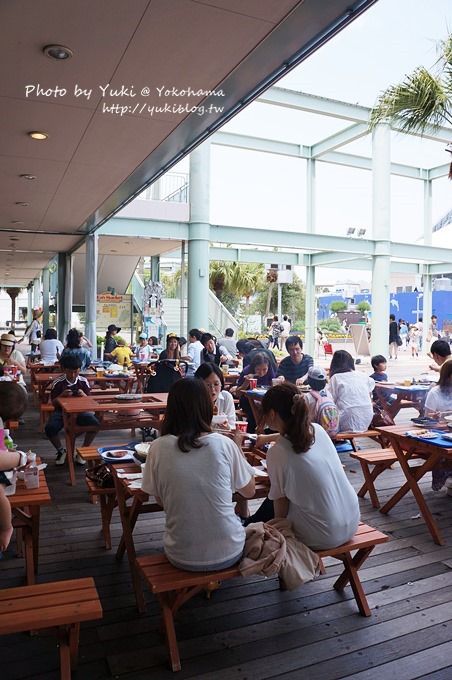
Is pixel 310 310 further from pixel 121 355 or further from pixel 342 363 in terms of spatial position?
pixel 342 363

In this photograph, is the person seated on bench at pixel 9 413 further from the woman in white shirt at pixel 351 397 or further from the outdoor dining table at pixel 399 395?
the outdoor dining table at pixel 399 395

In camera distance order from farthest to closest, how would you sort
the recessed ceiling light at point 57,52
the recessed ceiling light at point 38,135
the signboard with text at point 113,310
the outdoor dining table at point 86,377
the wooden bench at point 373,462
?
the signboard with text at point 113,310, the outdoor dining table at point 86,377, the recessed ceiling light at point 38,135, the wooden bench at point 373,462, the recessed ceiling light at point 57,52

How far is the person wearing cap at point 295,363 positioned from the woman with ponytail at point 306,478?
13.3 feet

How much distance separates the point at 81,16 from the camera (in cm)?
324

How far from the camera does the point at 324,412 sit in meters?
5.11

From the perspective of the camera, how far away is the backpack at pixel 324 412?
16.7 ft

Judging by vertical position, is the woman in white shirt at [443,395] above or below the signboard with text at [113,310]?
below

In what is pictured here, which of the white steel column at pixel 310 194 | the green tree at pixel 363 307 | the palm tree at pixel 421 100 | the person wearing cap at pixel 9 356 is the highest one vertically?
the white steel column at pixel 310 194

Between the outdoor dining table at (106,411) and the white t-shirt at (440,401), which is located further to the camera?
the outdoor dining table at (106,411)

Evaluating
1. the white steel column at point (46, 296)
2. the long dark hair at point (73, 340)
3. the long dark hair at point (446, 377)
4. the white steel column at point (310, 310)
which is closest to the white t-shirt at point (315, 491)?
the long dark hair at point (446, 377)

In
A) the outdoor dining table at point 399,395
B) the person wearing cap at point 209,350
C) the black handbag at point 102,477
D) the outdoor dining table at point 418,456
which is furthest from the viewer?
the person wearing cap at point 209,350

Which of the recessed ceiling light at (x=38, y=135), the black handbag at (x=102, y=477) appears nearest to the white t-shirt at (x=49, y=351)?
the recessed ceiling light at (x=38, y=135)

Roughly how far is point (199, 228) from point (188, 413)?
1029cm

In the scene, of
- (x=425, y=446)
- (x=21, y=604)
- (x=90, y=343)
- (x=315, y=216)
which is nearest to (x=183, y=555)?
(x=21, y=604)
